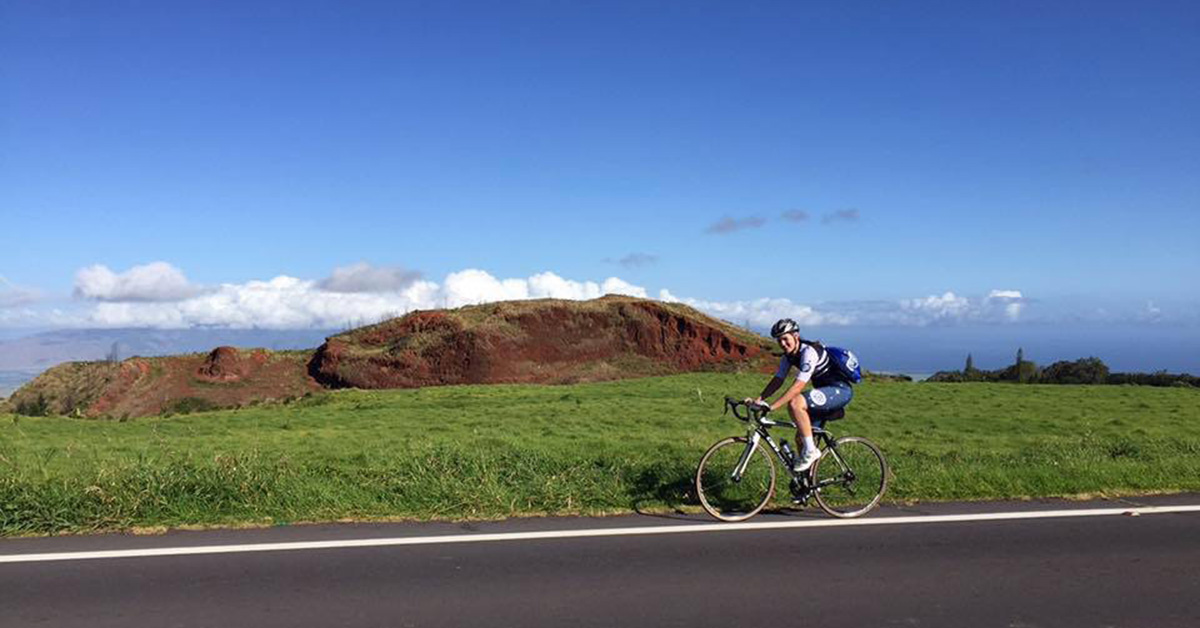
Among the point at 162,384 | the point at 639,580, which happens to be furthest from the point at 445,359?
the point at 639,580

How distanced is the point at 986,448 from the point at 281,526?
38.0 ft

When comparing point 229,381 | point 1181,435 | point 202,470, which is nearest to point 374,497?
point 202,470

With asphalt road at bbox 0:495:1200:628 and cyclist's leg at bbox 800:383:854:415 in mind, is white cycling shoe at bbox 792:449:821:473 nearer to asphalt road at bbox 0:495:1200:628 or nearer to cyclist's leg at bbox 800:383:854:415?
cyclist's leg at bbox 800:383:854:415

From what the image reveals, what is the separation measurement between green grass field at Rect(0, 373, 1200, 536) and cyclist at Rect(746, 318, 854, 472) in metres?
1.33

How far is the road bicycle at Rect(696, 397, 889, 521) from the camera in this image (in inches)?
347

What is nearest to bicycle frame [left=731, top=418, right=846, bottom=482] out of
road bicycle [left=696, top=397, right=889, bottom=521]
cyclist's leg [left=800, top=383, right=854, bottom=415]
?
road bicycle [left=696, top=397, right=889, bottom=521]

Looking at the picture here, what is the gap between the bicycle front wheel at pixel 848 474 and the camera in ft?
29.6

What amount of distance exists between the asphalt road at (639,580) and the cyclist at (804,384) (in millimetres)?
1011

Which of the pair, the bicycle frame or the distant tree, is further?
the distant tree

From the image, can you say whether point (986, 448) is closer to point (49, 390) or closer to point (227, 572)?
point (227, 572)

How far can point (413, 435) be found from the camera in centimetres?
1830

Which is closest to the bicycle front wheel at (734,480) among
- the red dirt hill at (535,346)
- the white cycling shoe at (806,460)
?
the white cycling shoe at (806,460)

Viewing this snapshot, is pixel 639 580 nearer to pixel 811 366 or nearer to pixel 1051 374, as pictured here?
pixel 811 366

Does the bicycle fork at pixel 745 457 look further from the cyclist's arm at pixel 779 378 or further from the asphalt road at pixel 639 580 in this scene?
the asphalt road at pixel 639 580
